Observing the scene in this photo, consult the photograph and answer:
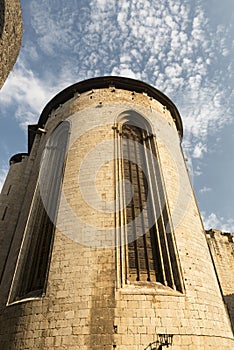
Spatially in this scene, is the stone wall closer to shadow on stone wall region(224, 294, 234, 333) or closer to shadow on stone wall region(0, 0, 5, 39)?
shadow on stone wall region(224, 294, 234, 333)

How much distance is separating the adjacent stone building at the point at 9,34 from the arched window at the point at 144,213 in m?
4.82

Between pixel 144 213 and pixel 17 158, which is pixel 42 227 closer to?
pixel 144 213

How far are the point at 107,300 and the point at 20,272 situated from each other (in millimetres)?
3219

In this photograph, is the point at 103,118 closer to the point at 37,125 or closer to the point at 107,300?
the point at 37,125

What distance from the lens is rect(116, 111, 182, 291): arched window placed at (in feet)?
24.3

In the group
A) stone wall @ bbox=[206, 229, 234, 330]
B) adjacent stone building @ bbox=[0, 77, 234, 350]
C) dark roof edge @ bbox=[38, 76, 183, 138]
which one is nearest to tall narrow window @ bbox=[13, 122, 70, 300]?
adjacent stone building @ bbox=[0, 77, 234, 350]

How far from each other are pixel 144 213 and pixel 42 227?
3.50 m

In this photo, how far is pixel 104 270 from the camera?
680cm

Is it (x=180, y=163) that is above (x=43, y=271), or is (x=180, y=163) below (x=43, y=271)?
above

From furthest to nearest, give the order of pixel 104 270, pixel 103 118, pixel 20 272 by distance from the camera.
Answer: pixel 103 118, pixel 20 272, pixel 104 270

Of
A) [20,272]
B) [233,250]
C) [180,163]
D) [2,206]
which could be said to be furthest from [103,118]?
[233,250]

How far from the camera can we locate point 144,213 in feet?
28.8

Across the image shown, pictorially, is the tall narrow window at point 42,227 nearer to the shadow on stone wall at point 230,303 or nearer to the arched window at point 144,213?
the arched window at point 144,213

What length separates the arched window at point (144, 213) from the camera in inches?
292
